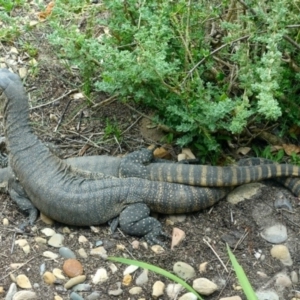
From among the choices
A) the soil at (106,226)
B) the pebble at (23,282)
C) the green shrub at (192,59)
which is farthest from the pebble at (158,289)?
the green shrub at (192,59)

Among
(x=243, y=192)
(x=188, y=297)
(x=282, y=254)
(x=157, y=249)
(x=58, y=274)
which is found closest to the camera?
(x=188, y=297)

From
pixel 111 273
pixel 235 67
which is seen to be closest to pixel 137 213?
pixel 111 273

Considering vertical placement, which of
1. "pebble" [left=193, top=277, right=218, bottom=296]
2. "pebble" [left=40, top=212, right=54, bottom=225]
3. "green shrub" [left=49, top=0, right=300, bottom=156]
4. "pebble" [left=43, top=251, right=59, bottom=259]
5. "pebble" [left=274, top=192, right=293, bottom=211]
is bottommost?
"pebble" [left=40, top=212, right=54, bottom=225]

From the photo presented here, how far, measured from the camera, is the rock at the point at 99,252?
4359 millimetres

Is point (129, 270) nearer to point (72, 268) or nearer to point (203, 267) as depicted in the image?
point (72, 268)

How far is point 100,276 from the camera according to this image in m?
4.16

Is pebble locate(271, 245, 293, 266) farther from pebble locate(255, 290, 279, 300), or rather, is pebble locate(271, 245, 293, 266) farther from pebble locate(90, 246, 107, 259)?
pebble locate(90, 246, 107, 259)

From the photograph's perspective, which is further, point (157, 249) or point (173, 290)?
point (157, 249)

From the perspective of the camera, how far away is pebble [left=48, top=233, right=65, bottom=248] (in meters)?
4.49

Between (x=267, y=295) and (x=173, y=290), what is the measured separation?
0.57 meters

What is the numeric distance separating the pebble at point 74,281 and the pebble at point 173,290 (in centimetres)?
A: 54

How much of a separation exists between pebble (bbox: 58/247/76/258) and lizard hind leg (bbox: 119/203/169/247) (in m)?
0.43

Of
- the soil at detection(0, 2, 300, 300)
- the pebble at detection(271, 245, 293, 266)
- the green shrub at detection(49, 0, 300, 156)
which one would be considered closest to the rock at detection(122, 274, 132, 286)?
the soil at detection(0, 2, 300, 300)

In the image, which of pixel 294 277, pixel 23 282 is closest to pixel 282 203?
pixel 294 277
